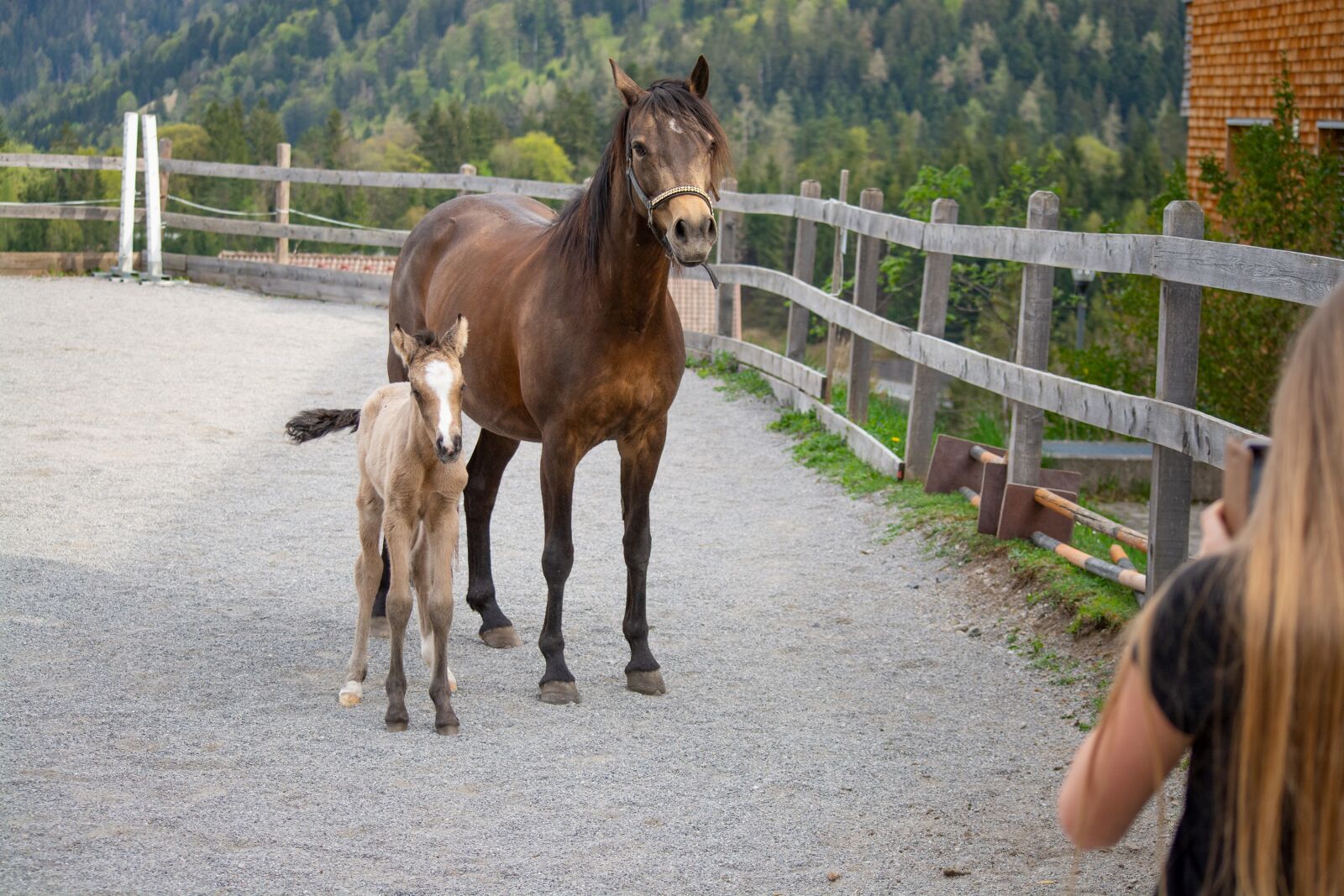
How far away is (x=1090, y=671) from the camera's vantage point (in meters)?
4.86

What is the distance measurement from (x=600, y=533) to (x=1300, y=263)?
4.09 metres

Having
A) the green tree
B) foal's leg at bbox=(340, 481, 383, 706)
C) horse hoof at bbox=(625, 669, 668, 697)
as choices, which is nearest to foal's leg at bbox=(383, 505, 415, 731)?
foal's leg at bbox=(340, 481, 383, 706)

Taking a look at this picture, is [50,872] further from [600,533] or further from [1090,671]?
[600,533]

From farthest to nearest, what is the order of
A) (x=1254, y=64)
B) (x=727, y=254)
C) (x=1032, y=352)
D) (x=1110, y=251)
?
(x=1254, y=64) → (x=727, y=254) → (x=1032, y=352) → (x=1110, y=251)

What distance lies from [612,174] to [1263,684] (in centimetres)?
379

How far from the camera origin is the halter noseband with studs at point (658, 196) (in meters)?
4.38

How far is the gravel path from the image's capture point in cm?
347

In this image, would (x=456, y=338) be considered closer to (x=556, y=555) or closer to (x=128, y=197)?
(x=556, y=555)

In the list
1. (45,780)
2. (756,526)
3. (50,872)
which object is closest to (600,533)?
(756,526)

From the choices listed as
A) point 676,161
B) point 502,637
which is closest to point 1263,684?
point 676,161

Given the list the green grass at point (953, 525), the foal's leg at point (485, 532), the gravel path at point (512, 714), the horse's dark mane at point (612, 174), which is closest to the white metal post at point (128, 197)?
the gravel path at point (512, 714)

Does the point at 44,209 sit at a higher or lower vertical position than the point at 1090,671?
higher

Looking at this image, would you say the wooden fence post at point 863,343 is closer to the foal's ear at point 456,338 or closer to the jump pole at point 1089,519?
the jump pole at point 1089,519

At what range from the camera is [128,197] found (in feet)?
54.8
